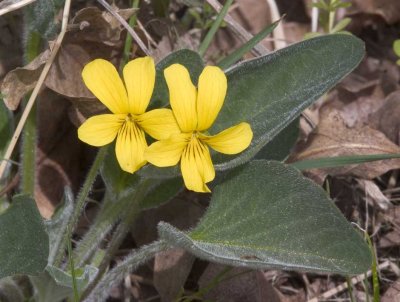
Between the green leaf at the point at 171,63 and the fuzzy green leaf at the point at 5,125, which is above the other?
the green leaf at the point at 171,63

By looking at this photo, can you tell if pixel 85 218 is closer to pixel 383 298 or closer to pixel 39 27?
pixel 39 27

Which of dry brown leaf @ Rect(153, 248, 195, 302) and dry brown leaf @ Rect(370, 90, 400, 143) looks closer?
dry brown leaf @ Rect(153, 248, 195, 302)

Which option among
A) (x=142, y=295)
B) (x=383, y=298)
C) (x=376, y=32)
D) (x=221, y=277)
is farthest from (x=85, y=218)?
(x=376, y=32)

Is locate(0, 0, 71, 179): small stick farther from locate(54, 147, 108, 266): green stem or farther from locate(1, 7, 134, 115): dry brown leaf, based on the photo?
locate(54, 147, 108, 266): green stem

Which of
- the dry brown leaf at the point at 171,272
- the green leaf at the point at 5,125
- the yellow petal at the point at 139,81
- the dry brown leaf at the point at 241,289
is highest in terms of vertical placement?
the yellow petal at the point at 139,81

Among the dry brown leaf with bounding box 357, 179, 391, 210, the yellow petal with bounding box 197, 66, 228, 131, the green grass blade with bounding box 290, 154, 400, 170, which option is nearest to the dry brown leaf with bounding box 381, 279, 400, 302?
the dry brown leaf with bounding box 357, 179, 391, 210

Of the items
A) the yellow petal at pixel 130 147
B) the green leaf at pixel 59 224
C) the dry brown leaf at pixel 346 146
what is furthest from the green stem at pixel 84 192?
the dry brown leaf at pixel 346 146

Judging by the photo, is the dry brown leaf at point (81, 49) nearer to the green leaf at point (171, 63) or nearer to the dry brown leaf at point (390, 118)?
the green leaf at point (171, 63)
